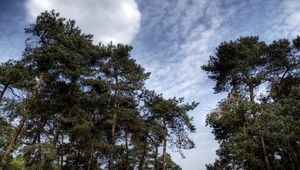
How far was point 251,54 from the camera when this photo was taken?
1105 inches

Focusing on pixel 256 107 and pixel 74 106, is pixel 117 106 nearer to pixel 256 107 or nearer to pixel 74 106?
pixel 74 106

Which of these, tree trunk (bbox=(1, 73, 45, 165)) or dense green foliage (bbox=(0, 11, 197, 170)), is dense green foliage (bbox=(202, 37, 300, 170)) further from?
tree trunk (bbox=(1, 73, 45, 165))

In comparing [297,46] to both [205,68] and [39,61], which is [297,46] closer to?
[205,68]

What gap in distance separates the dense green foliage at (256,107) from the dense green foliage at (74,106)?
15.2ft

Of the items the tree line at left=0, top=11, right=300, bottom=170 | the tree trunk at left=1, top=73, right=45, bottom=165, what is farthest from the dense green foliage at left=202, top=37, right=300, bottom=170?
the tree trunk at left=1, top=73, right=45, bottom=165

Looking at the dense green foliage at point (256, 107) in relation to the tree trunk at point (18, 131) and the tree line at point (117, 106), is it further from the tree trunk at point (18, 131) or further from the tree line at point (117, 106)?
the tree trunk at point (18, 131)

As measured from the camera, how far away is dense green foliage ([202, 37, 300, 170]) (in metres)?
22.5

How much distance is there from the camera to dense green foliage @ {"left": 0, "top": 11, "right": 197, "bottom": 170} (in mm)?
20641

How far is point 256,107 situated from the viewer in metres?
23.0

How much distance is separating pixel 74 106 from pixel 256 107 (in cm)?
1348

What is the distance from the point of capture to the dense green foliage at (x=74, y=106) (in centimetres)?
2064

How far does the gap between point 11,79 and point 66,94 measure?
212 inches

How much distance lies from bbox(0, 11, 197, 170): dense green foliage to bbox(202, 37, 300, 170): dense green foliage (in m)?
4.65

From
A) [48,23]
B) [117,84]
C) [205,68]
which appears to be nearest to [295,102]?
[205,68]
